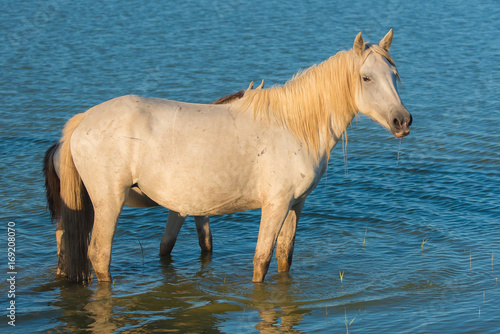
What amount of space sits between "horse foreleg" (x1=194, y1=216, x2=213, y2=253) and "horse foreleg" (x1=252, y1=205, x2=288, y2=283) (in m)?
1.21

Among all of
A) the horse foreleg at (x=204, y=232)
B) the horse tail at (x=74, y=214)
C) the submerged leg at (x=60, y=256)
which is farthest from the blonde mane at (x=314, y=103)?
the submerged leg at (x=60, y=256)

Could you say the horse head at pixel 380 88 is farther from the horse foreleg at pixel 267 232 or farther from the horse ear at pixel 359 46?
the horse foreleg at pixel 267 232

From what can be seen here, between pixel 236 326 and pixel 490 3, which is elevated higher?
pixel 490 3

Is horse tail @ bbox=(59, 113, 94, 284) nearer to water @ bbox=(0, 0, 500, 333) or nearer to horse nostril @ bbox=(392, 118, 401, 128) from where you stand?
water @ bbox=(0, 0, 500, 333)

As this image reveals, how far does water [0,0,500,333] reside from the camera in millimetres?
5695

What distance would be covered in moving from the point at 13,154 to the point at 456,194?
6572mm

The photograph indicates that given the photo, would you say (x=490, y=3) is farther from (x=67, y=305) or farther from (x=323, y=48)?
(x=67, y=305)

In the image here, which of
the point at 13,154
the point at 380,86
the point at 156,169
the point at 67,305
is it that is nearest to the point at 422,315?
the point at 380,86

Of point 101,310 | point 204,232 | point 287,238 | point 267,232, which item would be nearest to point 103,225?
point 101,310

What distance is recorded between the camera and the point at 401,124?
17.7 ft

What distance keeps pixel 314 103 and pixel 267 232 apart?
3.96 feet

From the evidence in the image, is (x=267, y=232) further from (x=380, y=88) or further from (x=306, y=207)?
(x=306, y=207)

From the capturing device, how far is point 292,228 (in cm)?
638

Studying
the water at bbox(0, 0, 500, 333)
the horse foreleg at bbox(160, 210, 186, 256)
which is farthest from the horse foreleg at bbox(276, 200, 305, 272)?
the horse foreleg at bbox(160, 210, 186, 256)
